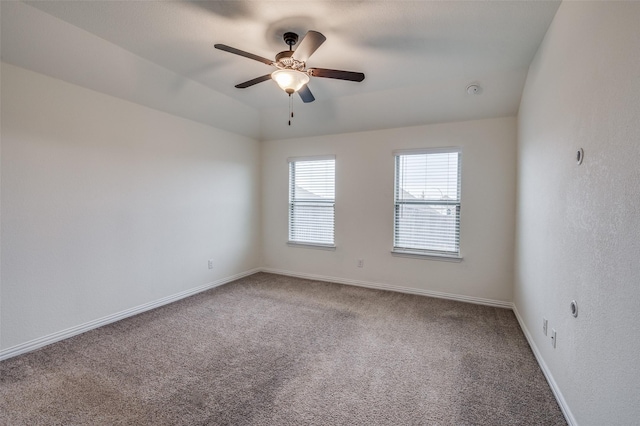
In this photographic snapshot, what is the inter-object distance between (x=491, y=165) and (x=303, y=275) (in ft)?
10.6

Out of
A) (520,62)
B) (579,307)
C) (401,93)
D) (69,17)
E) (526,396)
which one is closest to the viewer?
(579,307)

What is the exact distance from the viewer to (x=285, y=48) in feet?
8.66

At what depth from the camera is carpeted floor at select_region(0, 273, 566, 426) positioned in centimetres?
179

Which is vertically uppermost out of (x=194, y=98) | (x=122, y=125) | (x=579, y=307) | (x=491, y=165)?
(x=194, y=98)

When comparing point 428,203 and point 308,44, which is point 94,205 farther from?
point 428,203

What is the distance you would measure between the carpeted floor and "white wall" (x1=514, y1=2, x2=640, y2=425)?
47 cm

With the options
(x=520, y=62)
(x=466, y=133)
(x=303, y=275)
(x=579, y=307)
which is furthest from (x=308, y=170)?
(x=579, y=307)

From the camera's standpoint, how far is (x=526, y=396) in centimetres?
195

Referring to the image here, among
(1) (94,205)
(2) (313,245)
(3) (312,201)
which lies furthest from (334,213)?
(1) (94,205)

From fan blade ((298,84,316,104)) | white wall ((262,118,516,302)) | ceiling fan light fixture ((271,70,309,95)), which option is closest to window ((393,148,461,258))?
white wall ((262,118,516,302))

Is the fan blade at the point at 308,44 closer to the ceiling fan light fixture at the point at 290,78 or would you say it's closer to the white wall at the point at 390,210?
the ceiling fan light fixture at the point at 290,78

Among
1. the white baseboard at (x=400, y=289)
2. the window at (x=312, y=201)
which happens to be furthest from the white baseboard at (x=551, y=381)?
the window at (x=312, y=201)

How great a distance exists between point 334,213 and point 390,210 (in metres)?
0.91

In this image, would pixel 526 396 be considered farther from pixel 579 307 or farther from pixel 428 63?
pixel 428 63
